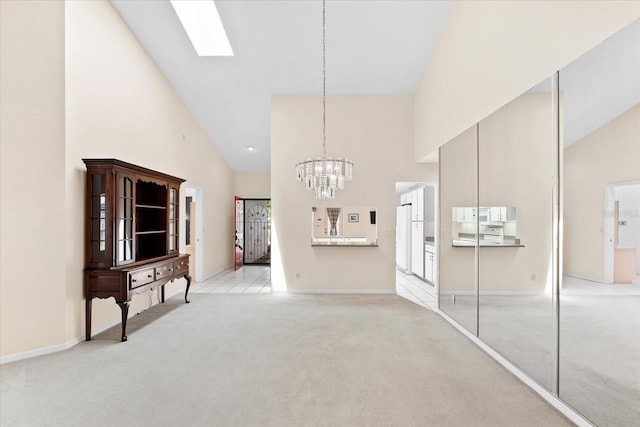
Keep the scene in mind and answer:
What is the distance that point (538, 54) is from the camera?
7.55 ft

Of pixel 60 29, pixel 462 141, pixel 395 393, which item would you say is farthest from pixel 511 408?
pixel 60 29

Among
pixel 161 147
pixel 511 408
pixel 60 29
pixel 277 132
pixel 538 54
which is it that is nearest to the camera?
pixel 511 408

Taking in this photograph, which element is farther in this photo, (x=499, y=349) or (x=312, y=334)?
(x=312, y=334)

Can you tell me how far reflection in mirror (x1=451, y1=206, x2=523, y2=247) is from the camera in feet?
8.99

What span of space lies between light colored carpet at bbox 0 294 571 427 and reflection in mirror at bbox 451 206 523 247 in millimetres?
1133

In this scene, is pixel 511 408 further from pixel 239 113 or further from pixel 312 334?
pixel 239 113

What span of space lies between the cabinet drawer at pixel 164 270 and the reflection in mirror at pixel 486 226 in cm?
386

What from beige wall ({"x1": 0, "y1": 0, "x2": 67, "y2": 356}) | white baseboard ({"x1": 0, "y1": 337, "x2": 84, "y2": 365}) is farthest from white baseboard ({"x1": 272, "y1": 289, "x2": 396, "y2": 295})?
beige wall ({"x1": 0, "y1": 0, "x2": 67, "y2": 356})

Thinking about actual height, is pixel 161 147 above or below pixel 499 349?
above

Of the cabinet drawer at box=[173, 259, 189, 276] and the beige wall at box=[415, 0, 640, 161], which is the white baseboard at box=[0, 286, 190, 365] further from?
the beige wall at box=[415, 0, 640, 161]

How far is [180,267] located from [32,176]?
7.05 ft

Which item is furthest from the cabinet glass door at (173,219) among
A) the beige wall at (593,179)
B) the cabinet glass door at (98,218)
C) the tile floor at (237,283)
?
the beige wall at (593,179)

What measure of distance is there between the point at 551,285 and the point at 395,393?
1435mm

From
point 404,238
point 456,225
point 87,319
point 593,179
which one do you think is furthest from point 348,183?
point 87,319
